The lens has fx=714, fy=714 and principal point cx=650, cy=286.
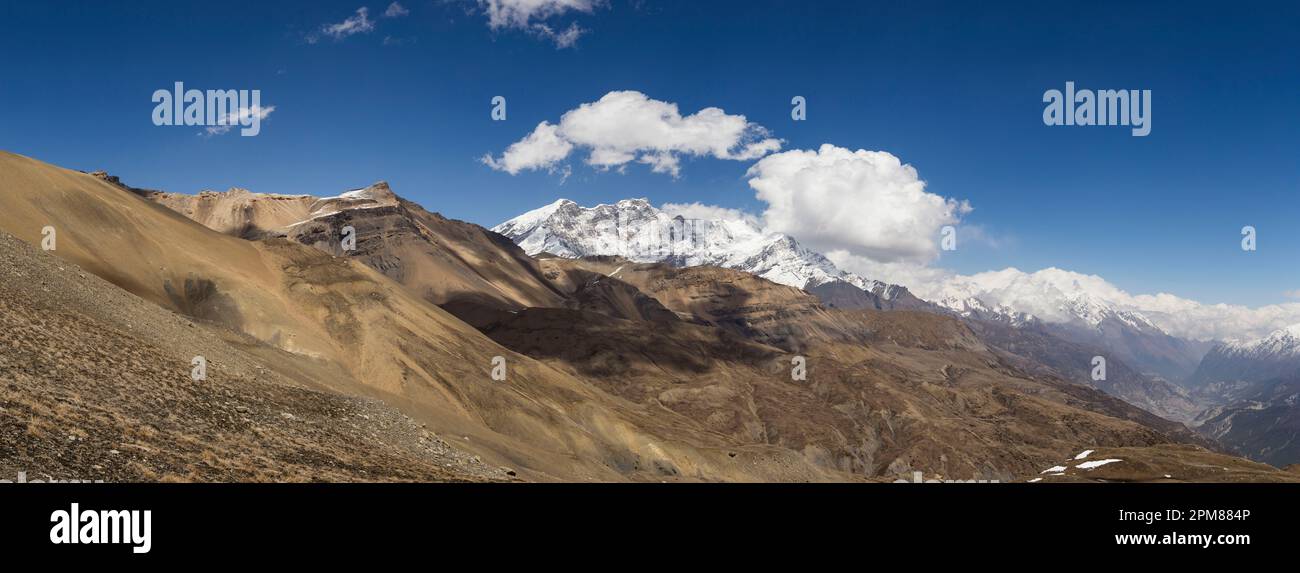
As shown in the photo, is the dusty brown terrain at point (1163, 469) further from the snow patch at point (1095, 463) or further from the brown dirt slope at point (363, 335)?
the brown dirt slope at point (363, 335)

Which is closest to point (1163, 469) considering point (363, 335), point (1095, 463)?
point (1095, 463)

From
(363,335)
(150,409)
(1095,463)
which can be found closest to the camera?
(150,409)

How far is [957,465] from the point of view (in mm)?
150000

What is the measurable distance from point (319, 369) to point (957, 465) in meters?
135

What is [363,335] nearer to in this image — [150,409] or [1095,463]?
[150,409]

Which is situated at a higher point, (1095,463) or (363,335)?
(363,335)

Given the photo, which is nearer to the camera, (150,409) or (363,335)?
(150,409)

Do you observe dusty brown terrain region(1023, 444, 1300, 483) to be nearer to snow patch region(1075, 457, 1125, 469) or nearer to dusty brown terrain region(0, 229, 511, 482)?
snow patch region(1075, 457, 1125, 469)

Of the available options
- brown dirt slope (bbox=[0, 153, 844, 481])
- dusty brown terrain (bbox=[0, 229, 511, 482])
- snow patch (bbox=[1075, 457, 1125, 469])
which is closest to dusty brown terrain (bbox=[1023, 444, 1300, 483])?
snow patch (bbox=[1075, 457, 1125, 469])

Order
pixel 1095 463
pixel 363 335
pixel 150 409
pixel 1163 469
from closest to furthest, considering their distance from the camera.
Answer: pixel 150 409, pixel 363 335, pixel 1163 469, pixel 1095 463

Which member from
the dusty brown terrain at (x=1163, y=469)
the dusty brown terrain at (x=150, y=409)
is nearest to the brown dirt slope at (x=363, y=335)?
the dusty brown terrain at (x=150, y=409)
